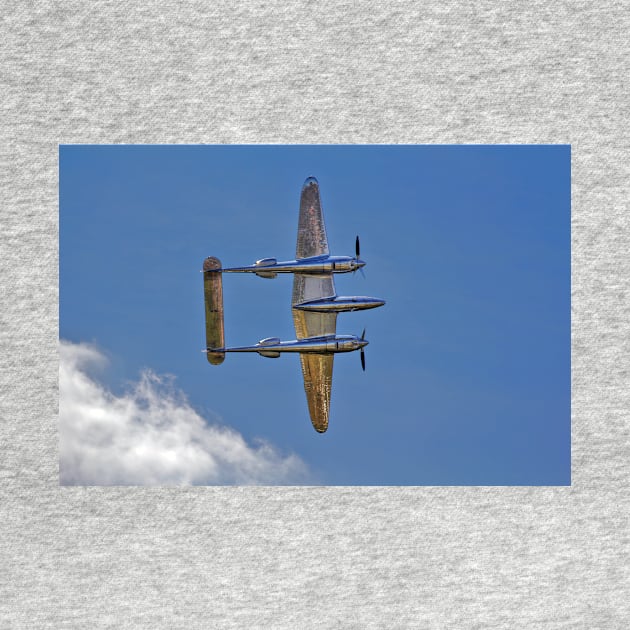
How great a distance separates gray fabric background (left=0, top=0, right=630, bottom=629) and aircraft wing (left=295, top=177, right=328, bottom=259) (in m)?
0.33

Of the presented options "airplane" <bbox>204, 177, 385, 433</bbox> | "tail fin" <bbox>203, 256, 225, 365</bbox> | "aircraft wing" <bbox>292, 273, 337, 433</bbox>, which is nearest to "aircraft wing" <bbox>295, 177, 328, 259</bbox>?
"airplane" <bbox>204, 177, 385, 433</bbox>

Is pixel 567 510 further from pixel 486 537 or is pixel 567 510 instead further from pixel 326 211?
pixel 326 211

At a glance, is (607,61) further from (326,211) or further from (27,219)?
(27,219)

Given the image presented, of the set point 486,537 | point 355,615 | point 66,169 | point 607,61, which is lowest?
point 355,615

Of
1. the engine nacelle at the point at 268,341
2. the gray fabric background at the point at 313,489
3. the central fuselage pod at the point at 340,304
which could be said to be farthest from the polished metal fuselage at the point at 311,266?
the gray fabric background at the point at 313,489

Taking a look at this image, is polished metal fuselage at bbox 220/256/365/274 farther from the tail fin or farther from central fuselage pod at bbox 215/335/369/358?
central fuselage pod at bbox 215/335/369/358

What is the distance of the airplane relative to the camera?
552 cm

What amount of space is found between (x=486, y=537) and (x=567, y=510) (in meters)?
0.56

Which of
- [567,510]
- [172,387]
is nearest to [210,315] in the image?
[172,387]

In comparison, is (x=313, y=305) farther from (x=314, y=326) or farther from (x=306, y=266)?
(x=306, y=266)

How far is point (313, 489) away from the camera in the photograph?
5.52 meters

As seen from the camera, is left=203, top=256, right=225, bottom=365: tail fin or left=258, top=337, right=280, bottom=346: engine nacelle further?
left=258, top=337, right=280, bottom=346: engine nacelle

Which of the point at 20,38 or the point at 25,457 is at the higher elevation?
the point at 20,38

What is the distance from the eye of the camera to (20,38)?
5.54 metres
